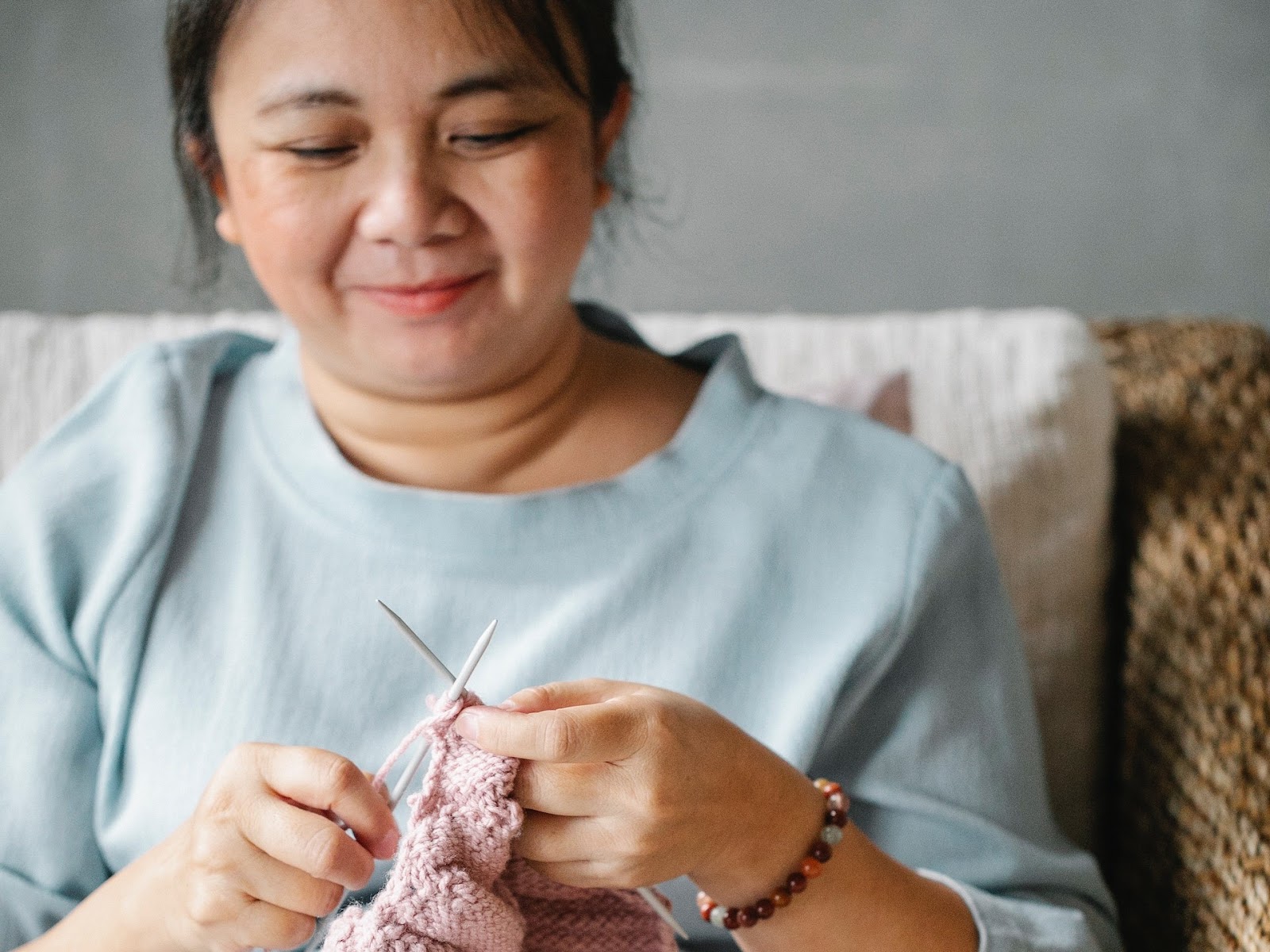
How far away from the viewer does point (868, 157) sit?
65.5 inches

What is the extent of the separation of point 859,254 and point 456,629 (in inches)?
39.8

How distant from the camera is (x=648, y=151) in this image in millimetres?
1665

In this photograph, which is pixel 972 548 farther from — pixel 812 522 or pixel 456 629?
pixel 456 629

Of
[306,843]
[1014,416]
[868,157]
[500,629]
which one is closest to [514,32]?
[500,629]

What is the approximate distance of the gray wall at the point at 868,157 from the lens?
1.60 meters

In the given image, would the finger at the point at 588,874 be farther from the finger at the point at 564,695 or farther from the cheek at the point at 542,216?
the cheek at the point at 542,216

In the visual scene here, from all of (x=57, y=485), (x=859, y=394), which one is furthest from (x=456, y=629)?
(x=859, y=394)

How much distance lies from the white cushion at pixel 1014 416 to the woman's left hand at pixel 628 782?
1.81 ft

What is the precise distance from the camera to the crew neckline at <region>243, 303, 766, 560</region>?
0.90 m

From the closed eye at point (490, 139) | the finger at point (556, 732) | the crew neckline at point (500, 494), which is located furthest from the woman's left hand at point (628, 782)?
the closed eye at point (490, 139)

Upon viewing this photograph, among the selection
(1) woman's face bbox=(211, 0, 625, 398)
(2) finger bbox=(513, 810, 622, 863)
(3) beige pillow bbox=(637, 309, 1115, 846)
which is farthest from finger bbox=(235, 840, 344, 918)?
(3) beige pillow bbox=(637, 309, 1115, 846)

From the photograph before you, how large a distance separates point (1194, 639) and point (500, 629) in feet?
1.84

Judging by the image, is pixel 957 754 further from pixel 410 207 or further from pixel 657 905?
pixel 410 207

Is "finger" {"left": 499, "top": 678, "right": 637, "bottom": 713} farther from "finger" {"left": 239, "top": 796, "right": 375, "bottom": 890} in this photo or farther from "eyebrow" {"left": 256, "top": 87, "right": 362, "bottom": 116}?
"eyebrow" {"left": 256, "top": 87, "right": 362, "bottom": 116}
